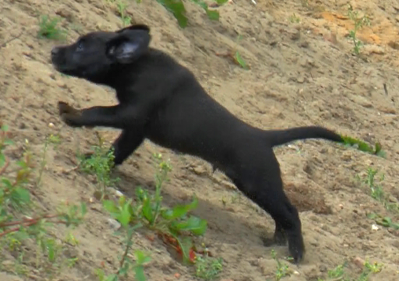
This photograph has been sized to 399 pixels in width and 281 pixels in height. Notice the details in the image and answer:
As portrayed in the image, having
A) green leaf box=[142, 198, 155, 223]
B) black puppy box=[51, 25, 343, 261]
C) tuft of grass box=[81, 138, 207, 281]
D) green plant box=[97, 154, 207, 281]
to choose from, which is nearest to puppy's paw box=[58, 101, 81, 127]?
black puppy box=[51, 25, 343, 261]

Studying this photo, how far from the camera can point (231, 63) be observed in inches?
341

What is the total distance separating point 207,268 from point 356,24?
5643 mm

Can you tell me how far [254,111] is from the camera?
8.08m

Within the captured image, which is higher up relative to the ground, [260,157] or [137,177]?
[260,157]

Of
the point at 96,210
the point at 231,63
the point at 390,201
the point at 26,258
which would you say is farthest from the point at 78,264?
the point at 231,63

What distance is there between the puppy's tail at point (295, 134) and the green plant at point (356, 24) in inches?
157

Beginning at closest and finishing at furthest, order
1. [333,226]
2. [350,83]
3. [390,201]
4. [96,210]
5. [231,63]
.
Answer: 1. [96,210]
2. [333,226]
3. [390,201]
4. [231,63]
5. [350,83]

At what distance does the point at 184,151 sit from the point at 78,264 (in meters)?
1.55

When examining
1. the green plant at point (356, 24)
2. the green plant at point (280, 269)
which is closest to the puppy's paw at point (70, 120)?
the green plant at point (280, 269)

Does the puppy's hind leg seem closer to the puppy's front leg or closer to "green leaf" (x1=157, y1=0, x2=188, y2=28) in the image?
the puppy's front leg

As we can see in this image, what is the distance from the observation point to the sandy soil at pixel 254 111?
18.9 ft

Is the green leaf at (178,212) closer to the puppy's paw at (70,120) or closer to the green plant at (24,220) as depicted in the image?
the green plant at (24,220)

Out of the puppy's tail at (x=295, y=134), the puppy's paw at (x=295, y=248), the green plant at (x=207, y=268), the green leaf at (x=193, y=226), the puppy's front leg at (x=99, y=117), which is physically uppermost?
the puppy's tail at (x=295, y=134)

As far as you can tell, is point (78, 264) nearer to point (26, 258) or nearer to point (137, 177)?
point (26, 258)
